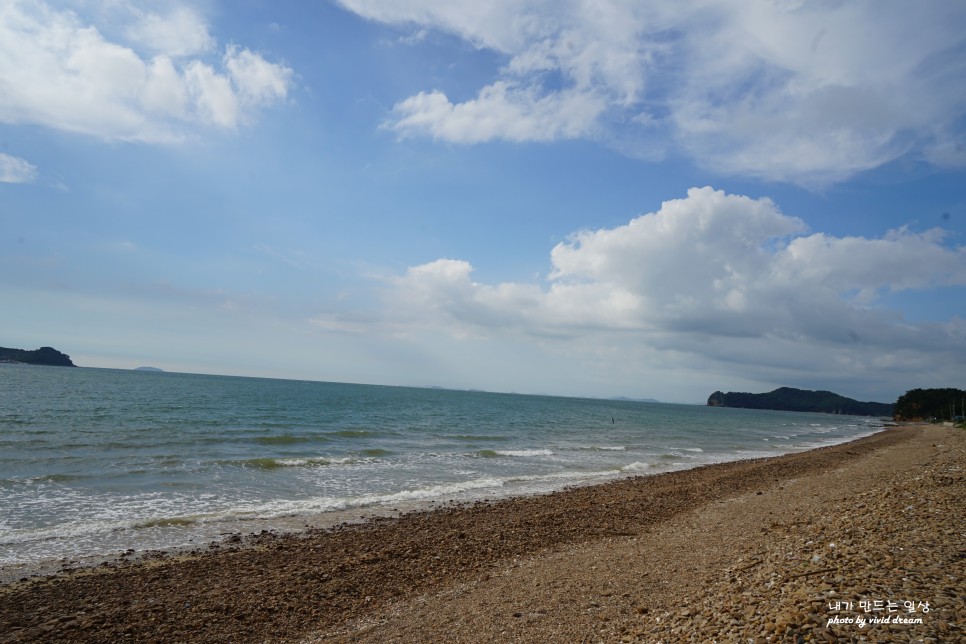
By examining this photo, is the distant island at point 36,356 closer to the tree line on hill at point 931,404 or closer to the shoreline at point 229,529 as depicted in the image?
the shoreline at point 229,529

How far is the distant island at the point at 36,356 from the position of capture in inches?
6727

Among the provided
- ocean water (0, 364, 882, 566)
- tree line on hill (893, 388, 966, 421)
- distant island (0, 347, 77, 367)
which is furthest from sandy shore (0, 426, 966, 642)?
distant island (0, 347, 77, 367)

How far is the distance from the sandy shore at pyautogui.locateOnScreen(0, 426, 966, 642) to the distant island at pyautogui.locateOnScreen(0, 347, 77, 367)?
22136 cm

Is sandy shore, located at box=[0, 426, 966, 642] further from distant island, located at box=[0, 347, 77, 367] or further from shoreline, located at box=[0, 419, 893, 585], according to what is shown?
distant island, located at box=[0, 347, 77, 367]

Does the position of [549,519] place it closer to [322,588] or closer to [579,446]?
[322,588]

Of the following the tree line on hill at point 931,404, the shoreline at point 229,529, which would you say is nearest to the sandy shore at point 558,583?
the shoreline at point 229,529

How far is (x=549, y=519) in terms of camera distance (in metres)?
13.1

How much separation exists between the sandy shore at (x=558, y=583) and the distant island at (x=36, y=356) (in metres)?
221

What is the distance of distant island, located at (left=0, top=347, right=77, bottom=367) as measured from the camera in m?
171

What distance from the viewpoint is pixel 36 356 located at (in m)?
176

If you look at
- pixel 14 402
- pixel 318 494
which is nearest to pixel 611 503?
pixel 318 494

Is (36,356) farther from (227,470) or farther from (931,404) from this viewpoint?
(931,404)

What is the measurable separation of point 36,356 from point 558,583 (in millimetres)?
230302

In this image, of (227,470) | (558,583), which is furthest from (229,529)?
(558,583)
